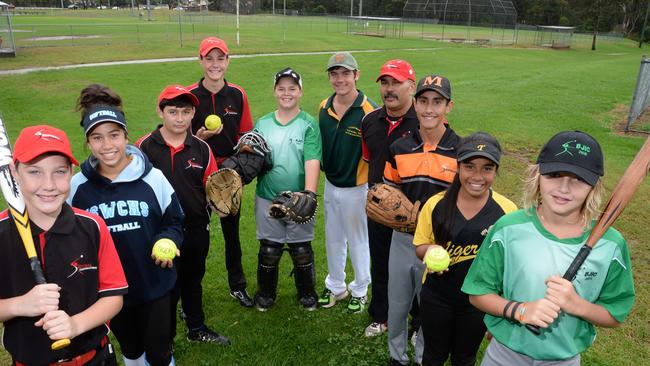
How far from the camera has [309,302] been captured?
5215 mm

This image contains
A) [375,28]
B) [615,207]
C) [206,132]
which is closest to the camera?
[615,207]

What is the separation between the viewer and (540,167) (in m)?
2.47

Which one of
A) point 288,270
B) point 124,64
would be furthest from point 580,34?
point 288,270

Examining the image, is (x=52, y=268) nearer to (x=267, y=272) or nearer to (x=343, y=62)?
(x=267, y=272)

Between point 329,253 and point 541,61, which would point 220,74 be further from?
point 541,61

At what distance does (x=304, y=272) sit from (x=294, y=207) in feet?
Result: 3.46

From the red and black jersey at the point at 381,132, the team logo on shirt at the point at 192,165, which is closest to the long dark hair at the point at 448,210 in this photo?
the red and black jersey at the point at 381,132

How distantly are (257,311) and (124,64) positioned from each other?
65.0ft

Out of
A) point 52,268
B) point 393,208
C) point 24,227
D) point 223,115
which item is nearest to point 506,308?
point 393,208

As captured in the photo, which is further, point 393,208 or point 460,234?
point 393,208

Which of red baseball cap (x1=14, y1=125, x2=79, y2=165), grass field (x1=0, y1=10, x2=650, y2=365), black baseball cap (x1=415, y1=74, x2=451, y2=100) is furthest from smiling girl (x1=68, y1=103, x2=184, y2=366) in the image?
black baseball cap (x1=415, y1=74, x2=451, y2=100)

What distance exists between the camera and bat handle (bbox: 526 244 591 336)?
235cm

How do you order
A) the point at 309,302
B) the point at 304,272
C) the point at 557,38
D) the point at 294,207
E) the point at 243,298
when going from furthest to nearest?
the point at 557,38 < the point at 243,298 < the point at 309,302 < the point at 304,272 < the point at 294,207

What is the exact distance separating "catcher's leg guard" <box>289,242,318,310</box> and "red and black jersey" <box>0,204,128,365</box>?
2446 mm
